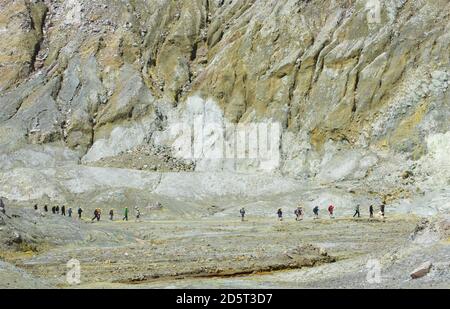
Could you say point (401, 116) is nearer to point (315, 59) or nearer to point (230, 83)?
point (315, 59)

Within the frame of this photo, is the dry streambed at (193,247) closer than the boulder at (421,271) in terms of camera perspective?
No

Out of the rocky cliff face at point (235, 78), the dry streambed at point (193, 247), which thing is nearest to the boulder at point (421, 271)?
the dry streambed at point (193, 247)

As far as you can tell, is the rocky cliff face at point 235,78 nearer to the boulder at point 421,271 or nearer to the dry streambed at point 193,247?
the dry streambed at point 193,247

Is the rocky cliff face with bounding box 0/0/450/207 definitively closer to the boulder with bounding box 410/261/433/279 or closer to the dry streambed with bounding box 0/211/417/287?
the dry streambed with bounding box 0/211/417/287

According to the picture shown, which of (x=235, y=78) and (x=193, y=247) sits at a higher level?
(x=235, y=78)

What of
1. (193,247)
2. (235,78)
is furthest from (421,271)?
(235,78)

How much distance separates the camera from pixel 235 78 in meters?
83.6

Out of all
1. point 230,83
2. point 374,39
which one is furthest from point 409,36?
point 230,83

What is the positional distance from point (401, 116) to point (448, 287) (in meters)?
55.0

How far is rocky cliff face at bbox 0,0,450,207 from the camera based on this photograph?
70188mm

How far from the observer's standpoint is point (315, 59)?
259 ft

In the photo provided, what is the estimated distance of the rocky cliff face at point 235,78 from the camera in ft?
230

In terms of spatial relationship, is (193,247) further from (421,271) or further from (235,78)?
(235,78)

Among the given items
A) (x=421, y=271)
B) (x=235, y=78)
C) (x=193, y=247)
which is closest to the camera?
(x=421, y=271)
